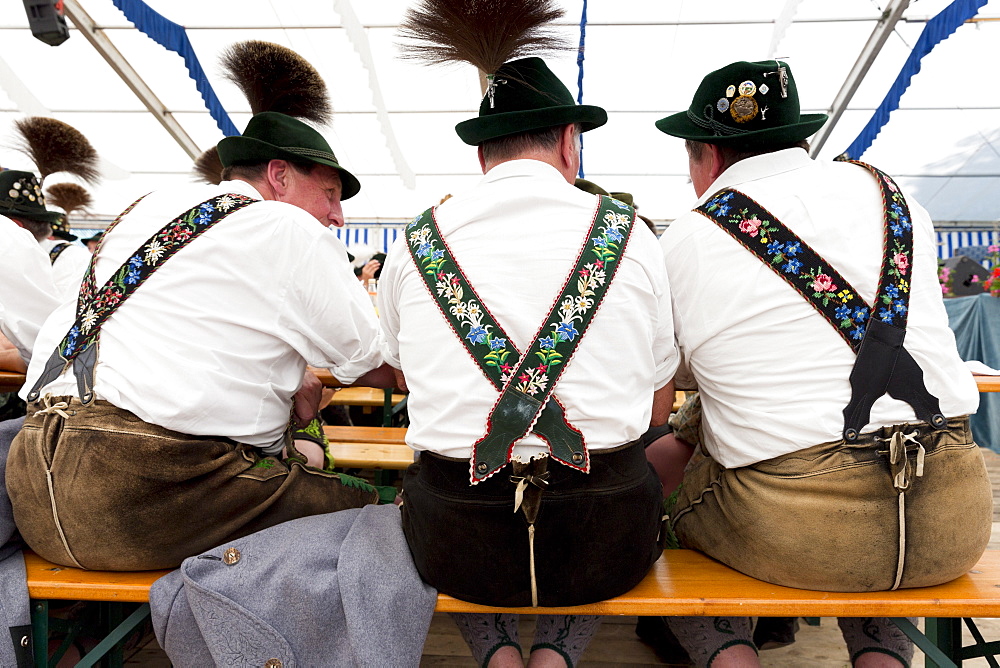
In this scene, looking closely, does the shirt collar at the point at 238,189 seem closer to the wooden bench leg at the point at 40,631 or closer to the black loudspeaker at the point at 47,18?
the black loudspeaker at the point at 47,18

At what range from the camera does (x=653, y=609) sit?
1391 mm

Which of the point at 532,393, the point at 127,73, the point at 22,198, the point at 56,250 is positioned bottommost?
the point at 532,393

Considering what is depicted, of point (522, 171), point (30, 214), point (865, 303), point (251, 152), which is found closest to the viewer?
point (865, 303)

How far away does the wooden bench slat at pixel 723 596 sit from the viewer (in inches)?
54.5

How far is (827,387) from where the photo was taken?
1.40 metres

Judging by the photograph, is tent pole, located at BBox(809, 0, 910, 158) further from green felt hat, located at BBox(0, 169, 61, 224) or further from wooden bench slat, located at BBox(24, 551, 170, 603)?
wooden bench slat, located at BBox(24, 551, 170, 603)

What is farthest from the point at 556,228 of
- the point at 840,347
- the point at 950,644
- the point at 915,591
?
the point at 950,644

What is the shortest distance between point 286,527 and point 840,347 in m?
1.24

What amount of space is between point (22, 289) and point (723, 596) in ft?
7.71

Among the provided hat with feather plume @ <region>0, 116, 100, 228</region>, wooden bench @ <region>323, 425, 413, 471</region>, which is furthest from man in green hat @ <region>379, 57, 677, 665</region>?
hat with feather plume @ <region>0, 116, 100, 228</region>

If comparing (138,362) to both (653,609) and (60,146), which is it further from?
(60,146)

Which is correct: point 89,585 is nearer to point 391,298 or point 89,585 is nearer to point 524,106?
point 391,298

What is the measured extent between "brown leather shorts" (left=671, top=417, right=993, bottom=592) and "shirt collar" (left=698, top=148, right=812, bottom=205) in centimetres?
59

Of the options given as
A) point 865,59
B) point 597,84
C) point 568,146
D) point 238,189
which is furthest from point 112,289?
point 865,59
